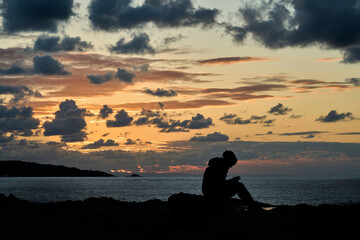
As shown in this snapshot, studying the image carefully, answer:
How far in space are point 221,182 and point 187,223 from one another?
253 cm

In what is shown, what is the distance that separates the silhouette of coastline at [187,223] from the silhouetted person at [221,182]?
0.32 meters

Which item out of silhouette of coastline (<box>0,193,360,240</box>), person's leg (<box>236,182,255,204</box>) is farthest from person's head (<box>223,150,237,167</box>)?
silhouette of coastline (<box>0,193,360,240</box>)

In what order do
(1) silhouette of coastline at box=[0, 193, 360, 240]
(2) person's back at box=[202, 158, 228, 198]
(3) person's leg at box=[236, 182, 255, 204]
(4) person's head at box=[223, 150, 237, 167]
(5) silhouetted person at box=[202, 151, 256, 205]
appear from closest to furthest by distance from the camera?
1. (1) silhouette of coastline at box=[0, 193, 360, 240]
2. (4) person's head at box=[223, 150, 237, 167]
3. (5) silhouetted person at box=[202, 151, 256, 205]
4. (2) person's back at box=[202, 158, 228, 198]
5. (3) person's leg at box=[236, 182, 255, 204]

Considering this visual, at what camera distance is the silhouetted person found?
45.3 ft

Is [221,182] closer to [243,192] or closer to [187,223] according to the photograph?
[243,192]

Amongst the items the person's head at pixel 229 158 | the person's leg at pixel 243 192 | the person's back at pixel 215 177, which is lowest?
the person's leg at pixel 243 192

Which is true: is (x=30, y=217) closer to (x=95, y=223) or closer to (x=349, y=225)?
(x=95, y=223)

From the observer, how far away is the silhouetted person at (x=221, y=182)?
13820 mm

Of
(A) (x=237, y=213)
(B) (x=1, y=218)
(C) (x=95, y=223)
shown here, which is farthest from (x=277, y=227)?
(B) (x=1, y=218)

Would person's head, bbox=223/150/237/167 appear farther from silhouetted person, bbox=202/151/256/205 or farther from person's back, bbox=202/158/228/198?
person's back, bbox=202/158/228/198

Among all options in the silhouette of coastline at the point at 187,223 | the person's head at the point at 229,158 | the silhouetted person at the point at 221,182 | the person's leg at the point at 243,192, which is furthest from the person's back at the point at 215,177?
the person's leg at the point at 243,192

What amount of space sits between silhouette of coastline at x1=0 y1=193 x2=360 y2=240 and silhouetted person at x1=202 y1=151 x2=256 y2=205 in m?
0.32

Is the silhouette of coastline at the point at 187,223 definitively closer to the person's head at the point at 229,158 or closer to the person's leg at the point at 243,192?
the person's leg at the point at 243,192

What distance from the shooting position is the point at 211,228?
11062mm
